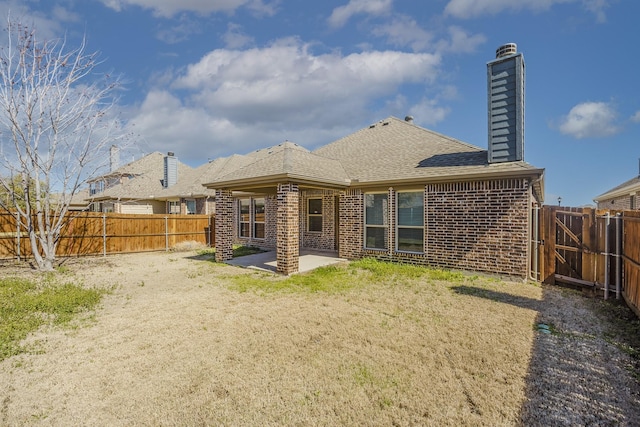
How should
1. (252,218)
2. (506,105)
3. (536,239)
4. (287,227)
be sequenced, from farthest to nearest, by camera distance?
(252,218) < (287,227) < (506,105) < (536,239)

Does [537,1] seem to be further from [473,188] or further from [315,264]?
[315,264]

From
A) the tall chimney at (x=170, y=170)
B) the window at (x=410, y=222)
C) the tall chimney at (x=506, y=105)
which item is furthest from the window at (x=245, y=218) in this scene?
the tall chimney at (x=506, y=105)

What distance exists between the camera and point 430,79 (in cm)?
1505

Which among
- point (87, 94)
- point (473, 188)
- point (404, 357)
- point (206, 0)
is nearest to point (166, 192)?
point (87, 94)

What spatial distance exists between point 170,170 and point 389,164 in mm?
18787

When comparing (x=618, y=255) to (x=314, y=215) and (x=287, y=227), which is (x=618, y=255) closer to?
(x=287, y=227)

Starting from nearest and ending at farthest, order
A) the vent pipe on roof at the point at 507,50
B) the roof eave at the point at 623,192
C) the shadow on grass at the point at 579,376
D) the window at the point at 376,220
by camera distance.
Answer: the shadow on grass at the point at 579,376 < the vent pipe on roof at the point at 507,50 < the window at the point at 376,220 < the roof eave at the point at 623,192

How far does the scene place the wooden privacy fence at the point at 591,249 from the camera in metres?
5.69

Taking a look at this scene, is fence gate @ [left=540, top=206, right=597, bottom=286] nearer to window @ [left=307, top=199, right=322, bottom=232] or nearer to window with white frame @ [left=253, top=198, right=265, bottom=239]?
window @ [left=307, top=199, right=322, bottom=232]

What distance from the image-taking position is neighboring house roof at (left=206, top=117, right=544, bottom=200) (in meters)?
8.41

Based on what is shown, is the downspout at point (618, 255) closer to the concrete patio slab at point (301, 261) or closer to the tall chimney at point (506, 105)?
the tall chimney at point (506, 105)

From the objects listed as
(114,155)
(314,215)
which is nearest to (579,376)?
(314,215)

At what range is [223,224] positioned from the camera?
435 inches

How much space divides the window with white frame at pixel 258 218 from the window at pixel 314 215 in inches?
127
